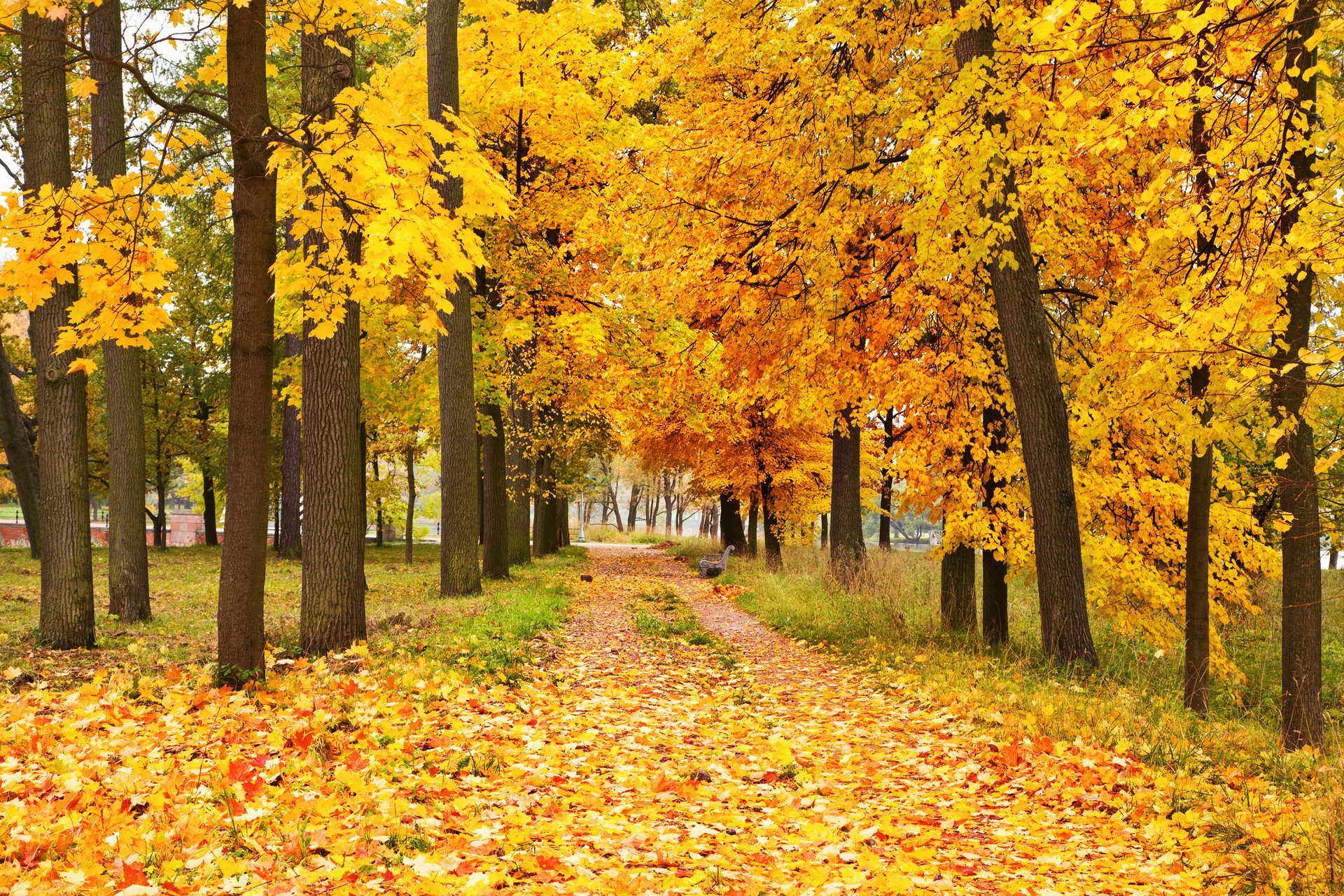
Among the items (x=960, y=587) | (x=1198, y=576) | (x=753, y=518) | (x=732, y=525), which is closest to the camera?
(x=1198, y=576)

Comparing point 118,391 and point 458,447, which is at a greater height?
point 118,391

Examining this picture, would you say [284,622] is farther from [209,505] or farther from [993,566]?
[209,505]

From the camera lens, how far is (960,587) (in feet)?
37.1

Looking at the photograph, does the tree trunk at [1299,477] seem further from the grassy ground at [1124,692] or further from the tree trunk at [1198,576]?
the tree trunk at [1198,576]

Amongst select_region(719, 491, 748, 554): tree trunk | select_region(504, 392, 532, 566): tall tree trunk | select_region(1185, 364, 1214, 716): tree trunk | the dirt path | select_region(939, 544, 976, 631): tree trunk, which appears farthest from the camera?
select_region(719, 491, 748, 554): tree trunk

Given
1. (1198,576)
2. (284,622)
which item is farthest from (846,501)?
(284,622)

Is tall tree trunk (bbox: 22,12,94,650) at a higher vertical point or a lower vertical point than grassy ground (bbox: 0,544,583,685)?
higher

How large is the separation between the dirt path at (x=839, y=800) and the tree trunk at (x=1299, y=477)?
2479 millimetres

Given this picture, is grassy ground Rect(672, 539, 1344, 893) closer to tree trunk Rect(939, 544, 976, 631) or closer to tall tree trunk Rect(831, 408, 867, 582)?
tree trunk Rect(939, 544, 976, 631)

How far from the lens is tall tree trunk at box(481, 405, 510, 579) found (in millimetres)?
16703

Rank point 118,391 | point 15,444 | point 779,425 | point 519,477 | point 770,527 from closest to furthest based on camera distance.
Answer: point 118,391, point 779,425, point 15,444, point 519,477, point 770,527

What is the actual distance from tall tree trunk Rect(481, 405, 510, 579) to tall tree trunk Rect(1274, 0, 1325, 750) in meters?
12.4

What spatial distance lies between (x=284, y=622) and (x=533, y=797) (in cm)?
712

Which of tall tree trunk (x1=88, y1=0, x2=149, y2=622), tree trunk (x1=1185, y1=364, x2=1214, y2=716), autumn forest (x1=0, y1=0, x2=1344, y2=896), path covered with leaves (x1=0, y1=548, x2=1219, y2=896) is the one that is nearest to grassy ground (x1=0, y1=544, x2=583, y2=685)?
autumn forest (x1=0, y1=0, x2=1344, y2=896)
